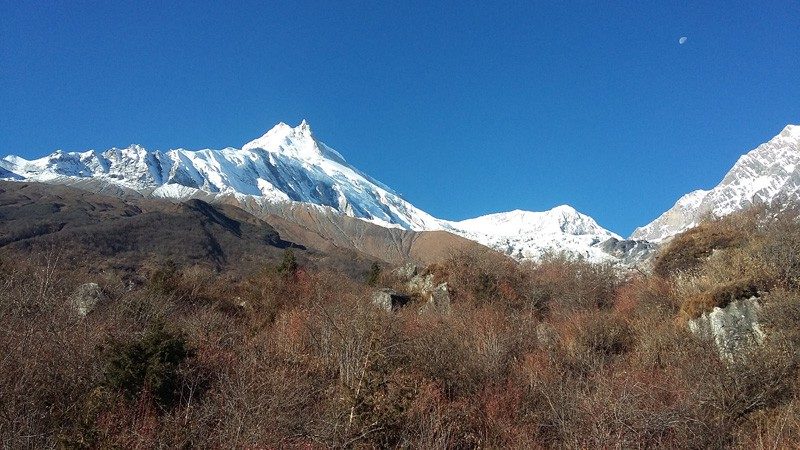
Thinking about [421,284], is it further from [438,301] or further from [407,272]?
[438,301]

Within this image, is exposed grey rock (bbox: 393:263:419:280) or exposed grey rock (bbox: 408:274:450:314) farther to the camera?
exposed grey rock (bbox: 393:263:419:280)

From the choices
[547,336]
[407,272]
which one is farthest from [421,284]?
[547,336]

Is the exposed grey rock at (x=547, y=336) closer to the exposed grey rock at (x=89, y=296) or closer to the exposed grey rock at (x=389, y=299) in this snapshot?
the exposed grey rock at (x=389, y=299)

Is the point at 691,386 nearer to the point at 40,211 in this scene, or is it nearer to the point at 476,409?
the point at 476,409

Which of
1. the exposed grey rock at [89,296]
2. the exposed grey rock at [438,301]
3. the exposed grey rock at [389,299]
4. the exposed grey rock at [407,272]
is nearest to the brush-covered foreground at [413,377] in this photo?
the exposed grey rock at [89,296]

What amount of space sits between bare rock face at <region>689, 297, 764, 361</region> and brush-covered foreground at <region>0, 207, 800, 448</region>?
31cm

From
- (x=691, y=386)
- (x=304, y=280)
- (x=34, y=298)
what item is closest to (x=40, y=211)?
(x=304, y=280)

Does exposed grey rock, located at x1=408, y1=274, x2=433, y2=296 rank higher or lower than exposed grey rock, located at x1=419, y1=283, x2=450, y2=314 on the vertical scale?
higher

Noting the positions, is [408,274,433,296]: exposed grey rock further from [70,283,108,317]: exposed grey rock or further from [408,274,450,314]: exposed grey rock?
[70,283,108,317]: exposed grey rock

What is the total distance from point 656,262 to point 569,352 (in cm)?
1225

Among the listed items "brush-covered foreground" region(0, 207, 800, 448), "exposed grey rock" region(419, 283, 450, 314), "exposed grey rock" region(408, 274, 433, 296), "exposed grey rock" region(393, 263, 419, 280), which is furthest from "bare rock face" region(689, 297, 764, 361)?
"exposed grey rock" region(393, 263, 419, 280)

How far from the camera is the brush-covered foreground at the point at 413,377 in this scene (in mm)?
9445

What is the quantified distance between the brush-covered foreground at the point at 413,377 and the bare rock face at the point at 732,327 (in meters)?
0.31

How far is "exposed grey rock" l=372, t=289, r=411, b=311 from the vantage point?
85.6 feet
